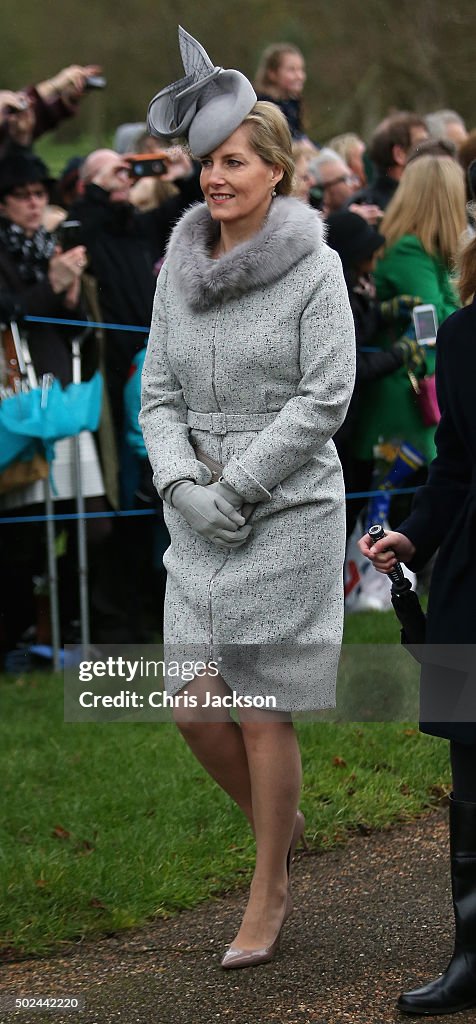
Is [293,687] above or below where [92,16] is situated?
below

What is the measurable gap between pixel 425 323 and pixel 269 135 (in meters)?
4.17

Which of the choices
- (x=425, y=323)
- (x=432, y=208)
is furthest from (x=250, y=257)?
(x=432, y=208)

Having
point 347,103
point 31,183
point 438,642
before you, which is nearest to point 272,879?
point 438,642

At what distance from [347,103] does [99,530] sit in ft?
23.3

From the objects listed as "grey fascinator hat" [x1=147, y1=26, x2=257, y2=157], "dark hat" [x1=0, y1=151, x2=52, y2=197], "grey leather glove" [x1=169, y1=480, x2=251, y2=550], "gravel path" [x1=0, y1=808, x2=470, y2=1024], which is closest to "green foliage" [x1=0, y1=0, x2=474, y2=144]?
"dark hat" [x1=0, y1=151, x2=52, y2=197]

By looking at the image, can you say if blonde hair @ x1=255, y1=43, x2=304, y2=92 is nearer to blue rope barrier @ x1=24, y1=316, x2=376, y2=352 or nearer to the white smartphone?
the white smartphone

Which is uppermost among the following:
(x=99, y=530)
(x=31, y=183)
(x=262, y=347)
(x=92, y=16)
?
(x=92, y=16)

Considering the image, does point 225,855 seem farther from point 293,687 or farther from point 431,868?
point 293,687

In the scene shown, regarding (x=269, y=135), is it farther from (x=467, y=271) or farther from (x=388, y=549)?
(x=388, y=549)

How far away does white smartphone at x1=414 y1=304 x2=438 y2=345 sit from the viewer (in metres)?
7.92

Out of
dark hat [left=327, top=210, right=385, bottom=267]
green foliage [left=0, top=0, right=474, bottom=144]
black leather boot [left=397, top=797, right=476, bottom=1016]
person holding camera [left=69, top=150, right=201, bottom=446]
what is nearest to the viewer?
black leather boot [left=397, top=797, right=476, bottom=1016]

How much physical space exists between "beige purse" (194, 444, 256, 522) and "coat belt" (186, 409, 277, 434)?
6 centimetres

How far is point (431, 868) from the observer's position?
15.4 feet

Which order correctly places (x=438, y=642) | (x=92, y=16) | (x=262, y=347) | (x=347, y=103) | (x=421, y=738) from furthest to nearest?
1. (x=347, y=103)
2. (x=92, y=16)
3. (x=421, y=738)
4. (x=262, y=347)
5. (x=438, y=642)
